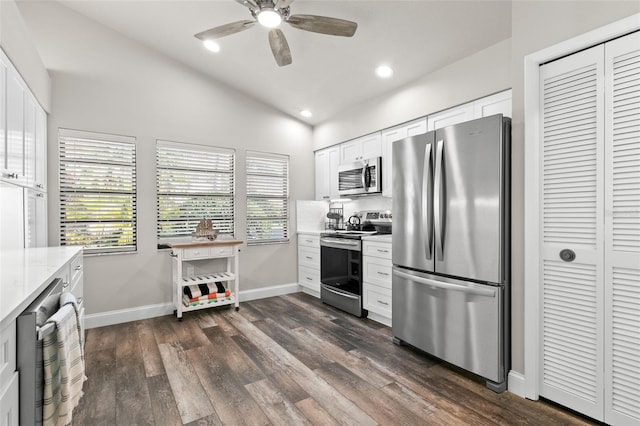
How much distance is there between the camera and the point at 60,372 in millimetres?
1244

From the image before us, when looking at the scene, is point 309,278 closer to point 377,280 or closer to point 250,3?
point 377,280

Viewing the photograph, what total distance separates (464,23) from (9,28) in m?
3.34

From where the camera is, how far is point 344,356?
108 inches

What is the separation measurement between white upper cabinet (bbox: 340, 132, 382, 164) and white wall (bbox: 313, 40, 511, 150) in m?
0.08

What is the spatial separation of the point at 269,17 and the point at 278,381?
8.55 ft

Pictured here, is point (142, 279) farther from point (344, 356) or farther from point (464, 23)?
point (464, 23)

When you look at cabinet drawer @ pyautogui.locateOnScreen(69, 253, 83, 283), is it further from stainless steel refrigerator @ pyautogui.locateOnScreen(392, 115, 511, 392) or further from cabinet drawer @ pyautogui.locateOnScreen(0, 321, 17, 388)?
stainless steel refrigerator @ pyautogui.locateOnScreen(392, 115, 511, 392)

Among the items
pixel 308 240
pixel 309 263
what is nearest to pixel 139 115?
pixel 308 240

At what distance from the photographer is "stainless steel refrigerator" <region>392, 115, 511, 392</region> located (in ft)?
7.20

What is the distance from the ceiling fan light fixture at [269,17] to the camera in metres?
2.22

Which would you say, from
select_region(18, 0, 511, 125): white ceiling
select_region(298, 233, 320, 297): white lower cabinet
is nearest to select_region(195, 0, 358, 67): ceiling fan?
select_region(18, 0, 511, 125): white ceiling

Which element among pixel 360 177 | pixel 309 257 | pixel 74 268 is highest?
pixel 360 177

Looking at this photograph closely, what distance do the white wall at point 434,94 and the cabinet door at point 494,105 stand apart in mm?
49

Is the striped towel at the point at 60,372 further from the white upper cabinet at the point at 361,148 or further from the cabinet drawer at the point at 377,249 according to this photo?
the white upper cabinet at the point at 361,148
